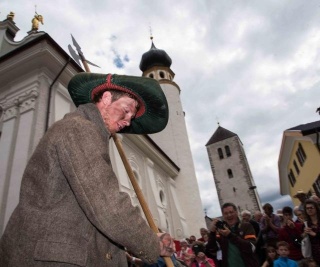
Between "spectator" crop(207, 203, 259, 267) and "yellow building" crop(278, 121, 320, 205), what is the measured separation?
59.0 feet

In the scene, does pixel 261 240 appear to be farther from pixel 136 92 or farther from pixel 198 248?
pixel 136 92

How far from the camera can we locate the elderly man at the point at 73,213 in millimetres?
1267

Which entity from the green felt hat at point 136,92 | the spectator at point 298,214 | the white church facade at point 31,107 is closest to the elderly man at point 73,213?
the green felt hat at point 136,92

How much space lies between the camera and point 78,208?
142 centimetres

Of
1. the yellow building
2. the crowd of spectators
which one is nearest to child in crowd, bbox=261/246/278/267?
the crowd of spectators

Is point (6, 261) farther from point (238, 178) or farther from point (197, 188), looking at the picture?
point (238, 178)

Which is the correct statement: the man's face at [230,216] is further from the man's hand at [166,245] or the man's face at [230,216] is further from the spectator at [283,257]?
the man's hand at [166,245]

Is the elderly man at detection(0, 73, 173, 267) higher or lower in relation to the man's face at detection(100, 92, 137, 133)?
lower

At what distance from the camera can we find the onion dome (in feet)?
92.0

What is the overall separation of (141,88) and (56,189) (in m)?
1.09

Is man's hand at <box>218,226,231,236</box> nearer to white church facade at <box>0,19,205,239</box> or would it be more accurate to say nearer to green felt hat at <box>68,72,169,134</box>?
green felt hat at <box>68,72,169,134</box>

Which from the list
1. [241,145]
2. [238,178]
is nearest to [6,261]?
[238,178]

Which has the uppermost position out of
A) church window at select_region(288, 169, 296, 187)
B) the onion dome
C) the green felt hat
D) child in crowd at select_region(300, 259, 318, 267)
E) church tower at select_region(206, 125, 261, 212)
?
the onion dome

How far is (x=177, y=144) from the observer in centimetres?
2300
